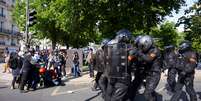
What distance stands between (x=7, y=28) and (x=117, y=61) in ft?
244

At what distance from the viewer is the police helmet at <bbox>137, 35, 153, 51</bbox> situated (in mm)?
9695

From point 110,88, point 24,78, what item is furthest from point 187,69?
point 24,78

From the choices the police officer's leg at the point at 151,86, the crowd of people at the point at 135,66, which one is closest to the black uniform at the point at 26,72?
the crowd of people at the point at 135,66

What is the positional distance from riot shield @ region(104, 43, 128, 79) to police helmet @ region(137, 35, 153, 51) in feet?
3.00

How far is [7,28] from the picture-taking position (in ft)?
266

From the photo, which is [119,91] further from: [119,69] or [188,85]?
[188,85]

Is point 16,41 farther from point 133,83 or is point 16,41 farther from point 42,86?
point 133,83

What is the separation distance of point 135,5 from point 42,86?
11.4 meters

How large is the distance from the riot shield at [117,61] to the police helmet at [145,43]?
913 millimetres

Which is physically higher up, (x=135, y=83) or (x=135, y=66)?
(x=135, y=66)

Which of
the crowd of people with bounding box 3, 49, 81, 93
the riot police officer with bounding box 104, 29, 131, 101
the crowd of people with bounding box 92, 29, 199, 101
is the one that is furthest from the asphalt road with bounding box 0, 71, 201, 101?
the riot police officer with bounding box 104, 29, 131, 101

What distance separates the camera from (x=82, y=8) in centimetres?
2855

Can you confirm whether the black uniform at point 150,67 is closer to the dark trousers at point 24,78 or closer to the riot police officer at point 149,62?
the riot police officer at point 149,62

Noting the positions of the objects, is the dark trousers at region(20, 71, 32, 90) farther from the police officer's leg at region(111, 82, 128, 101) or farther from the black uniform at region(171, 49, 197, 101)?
the police officer's leg at region(111, 82, 128, 101)
